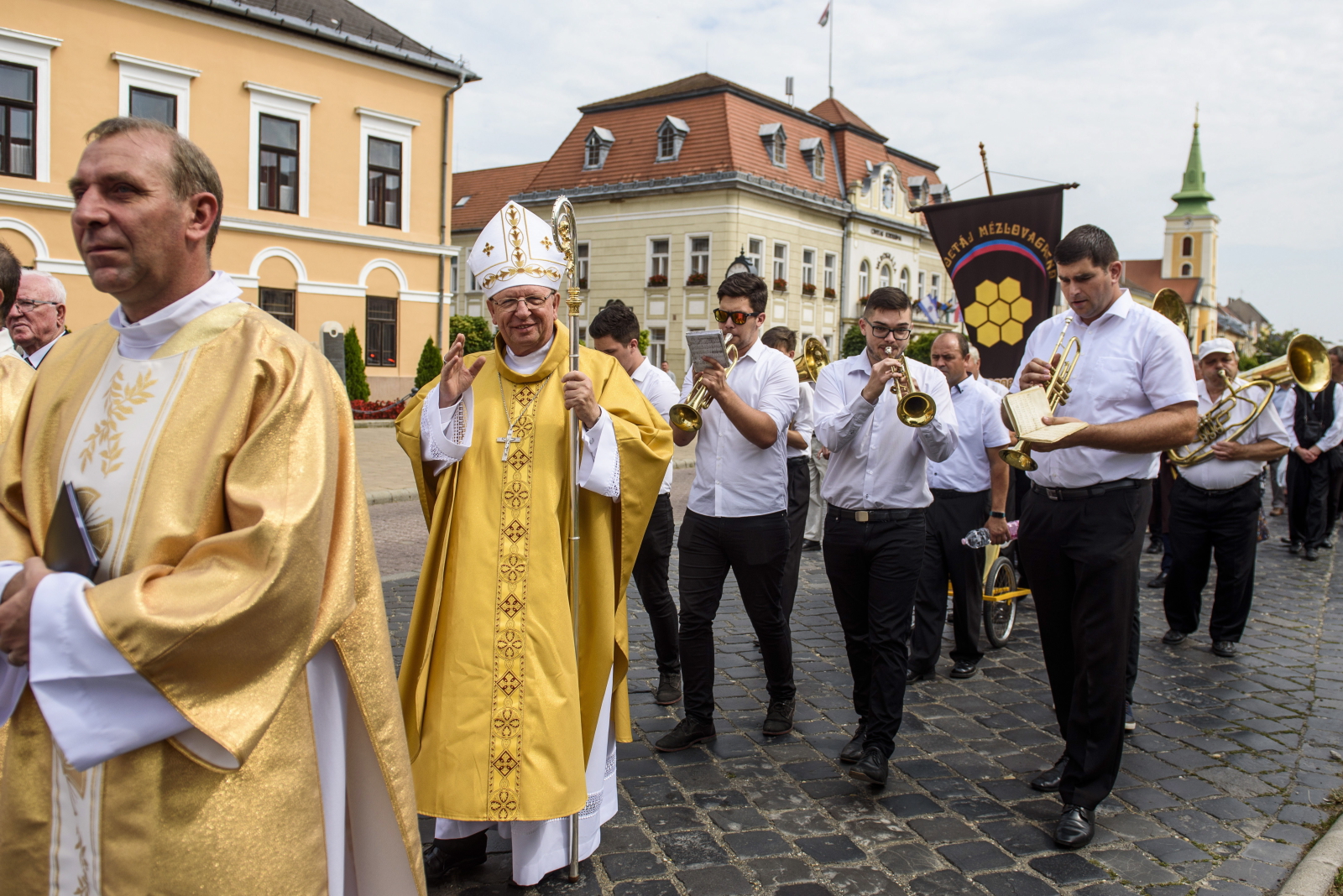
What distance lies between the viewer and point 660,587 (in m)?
5.34

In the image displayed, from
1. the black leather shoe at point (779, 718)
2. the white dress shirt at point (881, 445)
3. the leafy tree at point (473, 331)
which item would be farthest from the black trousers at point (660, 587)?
the leafy tree at point (473, 331)

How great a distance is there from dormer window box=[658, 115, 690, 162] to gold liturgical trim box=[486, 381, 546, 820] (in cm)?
3584

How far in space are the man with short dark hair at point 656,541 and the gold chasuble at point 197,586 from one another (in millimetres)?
3182

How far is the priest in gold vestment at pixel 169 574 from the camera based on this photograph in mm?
1726

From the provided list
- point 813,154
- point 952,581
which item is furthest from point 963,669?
point 813,154

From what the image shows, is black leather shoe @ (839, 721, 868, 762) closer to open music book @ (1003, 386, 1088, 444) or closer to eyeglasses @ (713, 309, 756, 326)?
open music book @ (1003, 386, 1088, 444)

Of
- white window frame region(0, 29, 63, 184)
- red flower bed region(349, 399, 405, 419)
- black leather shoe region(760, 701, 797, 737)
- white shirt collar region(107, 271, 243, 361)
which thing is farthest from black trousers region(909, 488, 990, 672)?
white window frame region(0, 29, 63, 184)

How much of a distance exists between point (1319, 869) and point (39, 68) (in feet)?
77.9

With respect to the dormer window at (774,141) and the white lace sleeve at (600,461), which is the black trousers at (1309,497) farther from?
the dormer window at (774,141)

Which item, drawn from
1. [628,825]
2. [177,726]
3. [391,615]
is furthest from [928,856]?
[391,615]

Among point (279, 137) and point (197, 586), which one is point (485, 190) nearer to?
point (279, 137)

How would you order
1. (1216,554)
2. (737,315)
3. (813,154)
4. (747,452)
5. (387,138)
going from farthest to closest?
(813,154) → (387,138) → (1216,554) → (737,315) → (747,452)

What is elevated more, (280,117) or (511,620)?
(280,117)

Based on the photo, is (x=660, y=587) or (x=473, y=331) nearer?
(x=660, y=587)
